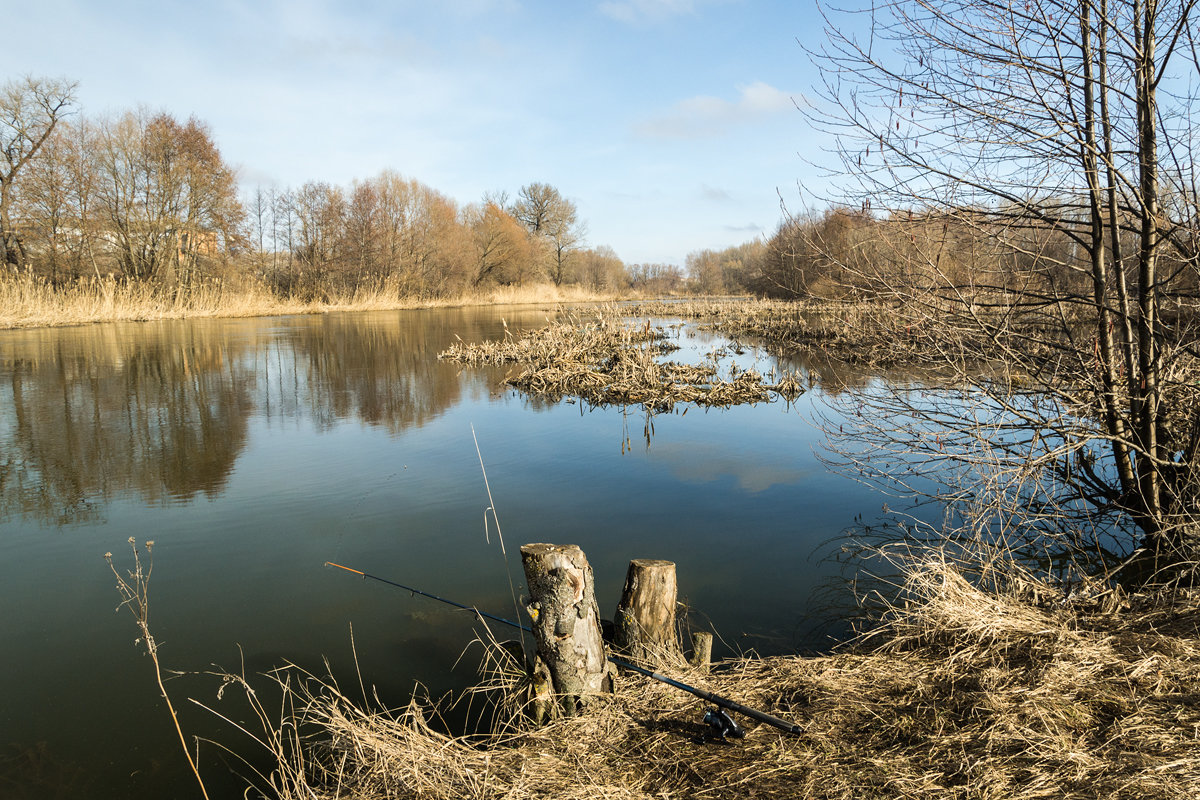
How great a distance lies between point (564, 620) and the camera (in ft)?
9.33

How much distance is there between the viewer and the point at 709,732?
2.60m

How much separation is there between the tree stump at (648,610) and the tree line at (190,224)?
2797 centimetres

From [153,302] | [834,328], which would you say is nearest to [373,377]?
[834,328]

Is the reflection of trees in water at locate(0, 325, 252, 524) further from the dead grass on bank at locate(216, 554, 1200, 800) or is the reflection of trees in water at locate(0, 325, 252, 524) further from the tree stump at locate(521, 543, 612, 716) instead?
the tree stump at locate(521, 543, 612, 716)

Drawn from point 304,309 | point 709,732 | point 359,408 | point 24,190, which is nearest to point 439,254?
point 304,309

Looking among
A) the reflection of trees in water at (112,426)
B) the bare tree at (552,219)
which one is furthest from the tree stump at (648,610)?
the bare tree at (552,219)

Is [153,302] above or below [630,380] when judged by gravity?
above

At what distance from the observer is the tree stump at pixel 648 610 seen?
3221mm

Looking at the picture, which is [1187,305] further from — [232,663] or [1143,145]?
[232,663]

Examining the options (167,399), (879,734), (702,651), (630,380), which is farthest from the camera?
(630,380)

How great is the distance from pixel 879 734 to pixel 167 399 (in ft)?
35.7

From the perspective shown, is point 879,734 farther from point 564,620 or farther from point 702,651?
point 564,620

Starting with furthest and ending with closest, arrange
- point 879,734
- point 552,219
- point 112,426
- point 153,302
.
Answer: point 552,219
point 153,302
point 112,426
point 879,734

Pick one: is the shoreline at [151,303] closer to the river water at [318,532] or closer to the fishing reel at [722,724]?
the river water at [318,532]
